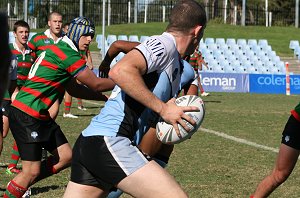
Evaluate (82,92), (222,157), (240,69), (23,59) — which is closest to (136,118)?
(82,92)

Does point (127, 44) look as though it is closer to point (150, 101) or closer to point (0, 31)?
point (150, 101)

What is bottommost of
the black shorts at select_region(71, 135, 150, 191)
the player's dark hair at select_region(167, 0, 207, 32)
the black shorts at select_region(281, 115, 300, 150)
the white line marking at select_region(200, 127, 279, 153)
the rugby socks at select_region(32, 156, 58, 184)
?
the white line marking at select_region(200, 127, 279, 153)

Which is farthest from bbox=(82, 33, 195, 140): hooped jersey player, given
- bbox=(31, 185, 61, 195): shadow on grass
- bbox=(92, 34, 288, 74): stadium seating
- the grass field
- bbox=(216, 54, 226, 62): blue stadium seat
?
bbox=(216, 54, 226, 62): blue stadium seat

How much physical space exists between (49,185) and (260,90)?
22.8 m

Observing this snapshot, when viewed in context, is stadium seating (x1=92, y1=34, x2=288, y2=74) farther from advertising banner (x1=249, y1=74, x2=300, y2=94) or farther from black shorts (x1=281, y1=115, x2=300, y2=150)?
black shorts (x1=281, y1=115, x2=300, y2=150)

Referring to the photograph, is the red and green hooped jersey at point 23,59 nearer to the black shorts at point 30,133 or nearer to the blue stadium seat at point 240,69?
the black shorts at point 30,133

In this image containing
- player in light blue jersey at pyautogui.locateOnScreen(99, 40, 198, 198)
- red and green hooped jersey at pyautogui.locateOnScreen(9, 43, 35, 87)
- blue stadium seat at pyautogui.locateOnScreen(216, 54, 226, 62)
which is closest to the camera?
player in light blue jersey at pyautogui.locateOnScreen(99, 40, 198, 198)

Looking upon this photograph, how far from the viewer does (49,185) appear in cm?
850

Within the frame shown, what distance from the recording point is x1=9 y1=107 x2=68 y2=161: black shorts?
6.75 metres

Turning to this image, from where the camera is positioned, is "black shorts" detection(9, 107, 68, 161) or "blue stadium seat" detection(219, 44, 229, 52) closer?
"black shorts" detection(9, 107, 68, 161)

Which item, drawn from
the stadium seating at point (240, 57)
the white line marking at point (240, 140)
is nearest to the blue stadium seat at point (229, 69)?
the stadium seating at point (240, 57)

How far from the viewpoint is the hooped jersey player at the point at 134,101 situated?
4301 mm

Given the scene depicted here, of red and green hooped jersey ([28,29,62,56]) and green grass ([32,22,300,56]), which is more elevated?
red and green hooped jersey ([28,29,62,56])

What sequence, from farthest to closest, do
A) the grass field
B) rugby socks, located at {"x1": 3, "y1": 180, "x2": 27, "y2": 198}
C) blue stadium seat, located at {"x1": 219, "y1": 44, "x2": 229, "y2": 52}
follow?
blue stadium seat, located at {"x1": 219, "y1": 44, "x2": 229, "y2": 52} → the grass field → rugby socks, located at {"x1": 3, "y1": 180, "x2": 27, "y2": 198}
